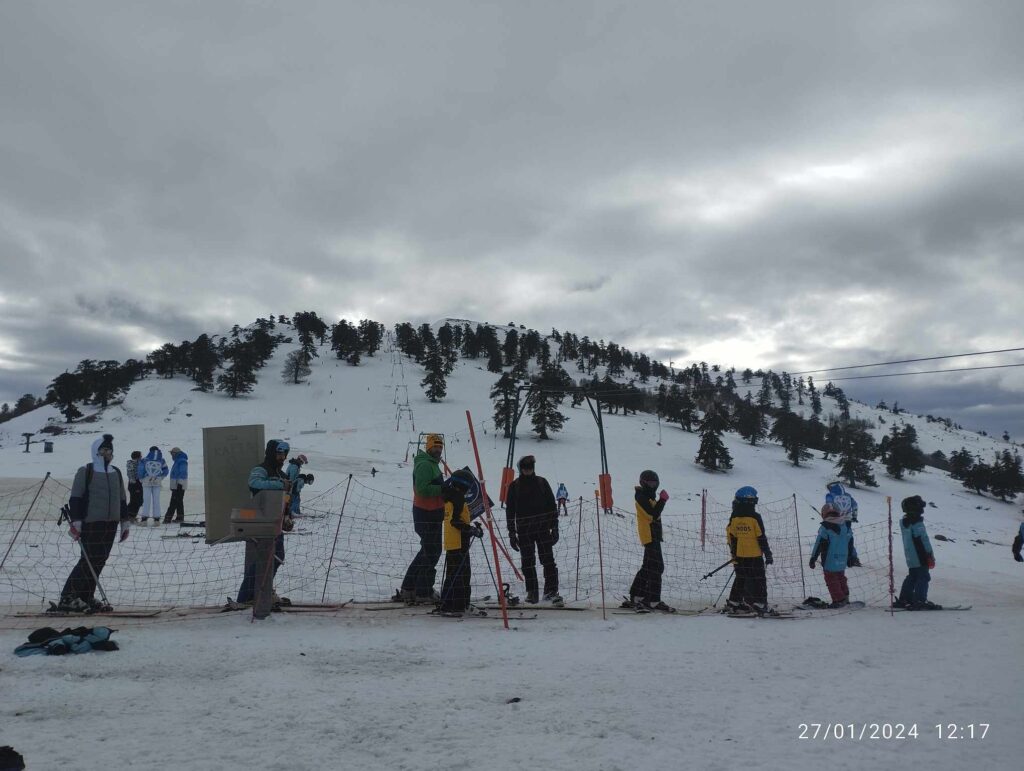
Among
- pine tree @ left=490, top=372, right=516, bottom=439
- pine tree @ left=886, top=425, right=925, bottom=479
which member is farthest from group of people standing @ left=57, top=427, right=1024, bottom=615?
pine tree @ left=886, top=425, right=925, bottom=479

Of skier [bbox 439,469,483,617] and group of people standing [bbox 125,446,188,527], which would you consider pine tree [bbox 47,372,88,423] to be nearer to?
group of people standing [bbox 125,446,188,527]

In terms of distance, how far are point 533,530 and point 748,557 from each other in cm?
269

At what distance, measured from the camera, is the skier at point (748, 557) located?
24.4 feet

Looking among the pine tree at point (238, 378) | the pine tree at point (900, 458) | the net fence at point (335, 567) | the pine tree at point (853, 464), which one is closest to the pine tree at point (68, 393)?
the pine tree at point (238, 378)

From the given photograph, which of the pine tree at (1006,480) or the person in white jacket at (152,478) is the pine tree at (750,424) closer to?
the pine tree at (1006,480)

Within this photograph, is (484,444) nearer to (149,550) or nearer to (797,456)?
(797,456)

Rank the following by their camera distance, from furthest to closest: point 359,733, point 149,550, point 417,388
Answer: point 417,388, point 149,550, point 359,733

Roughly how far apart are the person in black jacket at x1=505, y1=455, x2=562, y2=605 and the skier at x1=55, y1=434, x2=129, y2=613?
4.42 meters

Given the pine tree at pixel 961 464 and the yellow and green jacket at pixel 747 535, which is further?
the pine tree at pixel 961 464

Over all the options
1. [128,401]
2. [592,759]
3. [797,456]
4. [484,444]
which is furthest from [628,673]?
[128,401]

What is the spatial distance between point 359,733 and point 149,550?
8361 millimetres

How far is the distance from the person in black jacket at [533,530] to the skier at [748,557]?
2.19 metres

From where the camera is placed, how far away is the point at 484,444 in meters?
47.2

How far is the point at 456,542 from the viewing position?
22.3 ft
